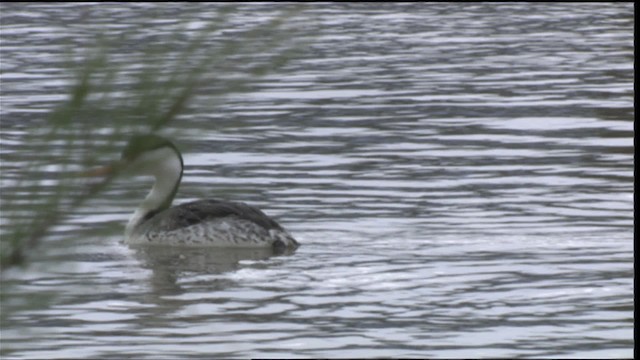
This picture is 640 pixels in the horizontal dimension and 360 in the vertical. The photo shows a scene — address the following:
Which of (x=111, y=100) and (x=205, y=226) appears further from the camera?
(x=205, y=226)

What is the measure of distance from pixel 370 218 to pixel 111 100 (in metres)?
11.1

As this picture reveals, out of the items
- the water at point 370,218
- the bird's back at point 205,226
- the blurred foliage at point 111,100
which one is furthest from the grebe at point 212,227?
the blurred foliage at point 111,100

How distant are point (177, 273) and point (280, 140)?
6.17 meters

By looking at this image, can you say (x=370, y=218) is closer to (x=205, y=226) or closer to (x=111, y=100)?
(x=205, y=226)

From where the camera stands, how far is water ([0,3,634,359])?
14.5 ft

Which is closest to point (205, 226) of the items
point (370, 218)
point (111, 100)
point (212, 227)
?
point (212, 227)

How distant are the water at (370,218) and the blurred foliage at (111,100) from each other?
0.11ft

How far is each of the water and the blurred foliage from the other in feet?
0.11

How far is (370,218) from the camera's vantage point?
48.1 feet

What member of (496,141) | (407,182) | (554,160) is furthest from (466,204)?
(496,141)

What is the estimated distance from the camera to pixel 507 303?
433 inches

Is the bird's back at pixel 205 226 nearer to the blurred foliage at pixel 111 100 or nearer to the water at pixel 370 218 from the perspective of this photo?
the water at pixel 370 218

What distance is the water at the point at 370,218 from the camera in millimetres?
4418

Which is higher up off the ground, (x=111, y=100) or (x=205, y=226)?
(x=111, y=100)
